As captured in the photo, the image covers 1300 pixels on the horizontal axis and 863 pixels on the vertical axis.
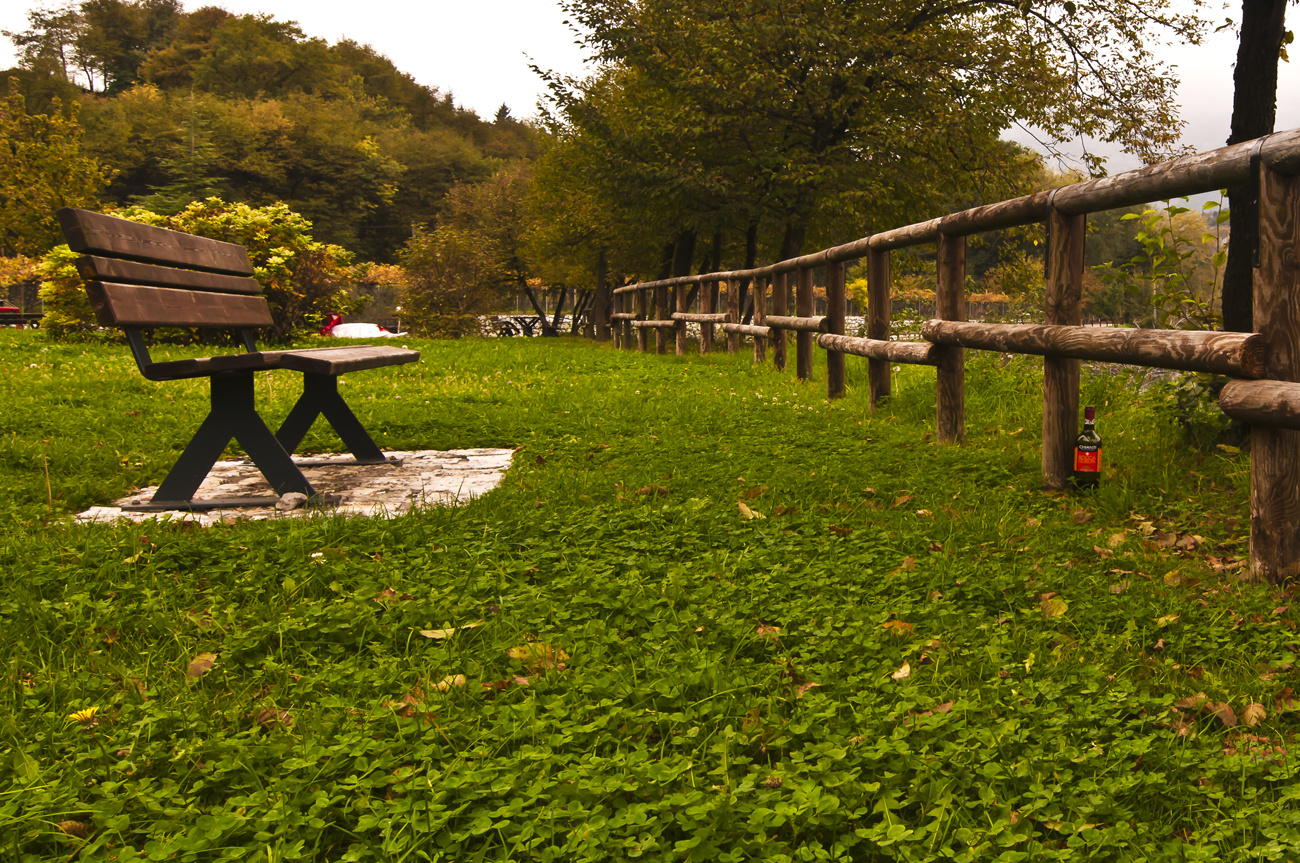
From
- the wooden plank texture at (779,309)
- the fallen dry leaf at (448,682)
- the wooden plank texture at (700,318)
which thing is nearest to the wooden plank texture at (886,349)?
the wooden plank texture at (779,309)

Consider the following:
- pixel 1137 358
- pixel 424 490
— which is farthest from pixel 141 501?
pixel 1137 358

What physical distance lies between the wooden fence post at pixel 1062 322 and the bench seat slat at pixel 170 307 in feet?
13.4

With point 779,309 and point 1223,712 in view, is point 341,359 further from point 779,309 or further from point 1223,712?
point 779,309

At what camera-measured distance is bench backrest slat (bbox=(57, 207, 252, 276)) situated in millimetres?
3725

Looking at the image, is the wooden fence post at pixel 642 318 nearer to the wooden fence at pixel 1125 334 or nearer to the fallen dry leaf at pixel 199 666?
the wooden fence at pixel 1125 334

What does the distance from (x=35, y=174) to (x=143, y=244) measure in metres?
38.5

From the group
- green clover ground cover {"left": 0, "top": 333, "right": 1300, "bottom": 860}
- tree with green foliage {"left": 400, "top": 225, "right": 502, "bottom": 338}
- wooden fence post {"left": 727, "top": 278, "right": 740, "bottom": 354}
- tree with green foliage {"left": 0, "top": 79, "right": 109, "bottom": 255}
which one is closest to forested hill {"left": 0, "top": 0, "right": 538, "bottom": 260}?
tree with green foliage {"left": 0, "top": 79, "right": 109, "bottom": 255}

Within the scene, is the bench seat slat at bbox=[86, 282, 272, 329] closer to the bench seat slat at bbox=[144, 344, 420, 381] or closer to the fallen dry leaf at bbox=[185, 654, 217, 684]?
the bench seat slat at bbox=[144, 344, 420, 381]

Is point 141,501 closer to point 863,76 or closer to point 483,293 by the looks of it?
point 863,76

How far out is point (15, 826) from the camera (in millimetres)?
1608

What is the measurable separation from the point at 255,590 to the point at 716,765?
171 cm

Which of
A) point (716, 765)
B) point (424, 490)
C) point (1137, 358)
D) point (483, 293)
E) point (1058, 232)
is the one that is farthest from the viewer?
point (483, 293)

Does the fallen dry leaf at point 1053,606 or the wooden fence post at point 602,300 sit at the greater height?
the wooden fence post at point 602,300

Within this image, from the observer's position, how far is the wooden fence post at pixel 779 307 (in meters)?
9.70
